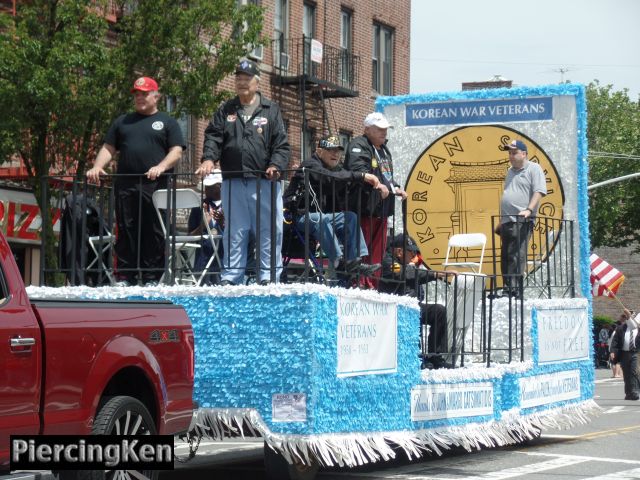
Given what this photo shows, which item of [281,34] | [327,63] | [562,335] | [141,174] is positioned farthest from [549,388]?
[327,63]

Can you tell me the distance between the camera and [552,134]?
14.5 m

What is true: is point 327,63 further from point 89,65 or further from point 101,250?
point 101,250

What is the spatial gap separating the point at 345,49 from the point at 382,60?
9.59 ft

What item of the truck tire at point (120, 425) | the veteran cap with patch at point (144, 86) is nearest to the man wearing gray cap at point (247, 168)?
the veteran cap with patch at point (144, 86)

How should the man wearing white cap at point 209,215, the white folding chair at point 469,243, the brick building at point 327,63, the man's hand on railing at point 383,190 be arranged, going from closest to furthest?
the man's hand on railing at point 383,190
the man wearing white cap at point 209,215
the white folding chair at point 469,243
the brick building at point 327,63

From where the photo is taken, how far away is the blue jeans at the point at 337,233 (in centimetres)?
1015

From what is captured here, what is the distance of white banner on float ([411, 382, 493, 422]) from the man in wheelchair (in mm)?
1093

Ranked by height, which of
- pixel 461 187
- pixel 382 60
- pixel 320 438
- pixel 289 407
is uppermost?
pixel 382 60

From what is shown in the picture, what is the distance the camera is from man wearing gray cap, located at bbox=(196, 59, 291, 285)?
32.3 feet

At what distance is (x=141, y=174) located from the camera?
10305 millimetres

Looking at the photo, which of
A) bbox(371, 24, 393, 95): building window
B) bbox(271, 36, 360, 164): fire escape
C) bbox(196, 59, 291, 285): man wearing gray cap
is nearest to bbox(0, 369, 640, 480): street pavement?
bbox(196, 59, 291, 285): man wearing gray cap

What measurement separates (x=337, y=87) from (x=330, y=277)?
24.0 meters

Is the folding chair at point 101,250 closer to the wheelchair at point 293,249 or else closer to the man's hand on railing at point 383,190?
the wheelchair at point 293,249

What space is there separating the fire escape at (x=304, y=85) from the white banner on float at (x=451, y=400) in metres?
21.2
